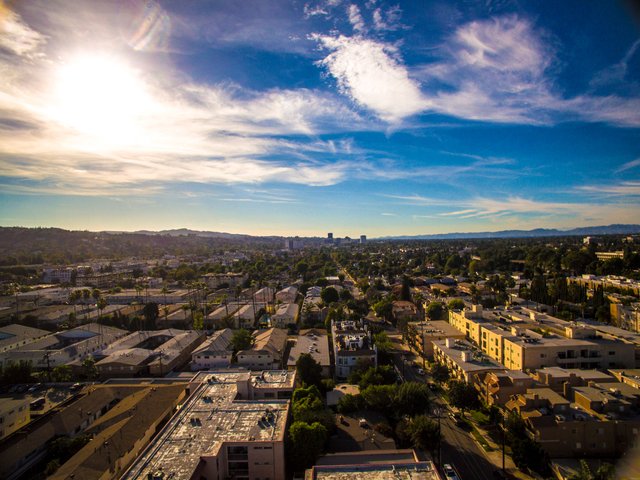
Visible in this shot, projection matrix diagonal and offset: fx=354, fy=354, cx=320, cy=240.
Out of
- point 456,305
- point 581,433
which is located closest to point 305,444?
point 581,433

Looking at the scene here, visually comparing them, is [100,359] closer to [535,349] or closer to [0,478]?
[0,478]

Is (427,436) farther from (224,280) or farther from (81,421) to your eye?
(224,280)

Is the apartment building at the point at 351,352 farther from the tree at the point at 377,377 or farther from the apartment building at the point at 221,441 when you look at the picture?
the apartment building at the point at 221,441

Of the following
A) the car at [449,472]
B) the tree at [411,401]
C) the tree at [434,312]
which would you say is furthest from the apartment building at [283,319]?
the car at [449,472]

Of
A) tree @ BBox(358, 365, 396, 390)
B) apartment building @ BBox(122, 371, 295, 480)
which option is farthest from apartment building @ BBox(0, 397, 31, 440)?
tree @ BBox(358, 365, 396, 390)

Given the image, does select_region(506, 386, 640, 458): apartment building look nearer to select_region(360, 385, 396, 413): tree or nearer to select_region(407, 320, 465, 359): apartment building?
select_region(360, 385, 396, 413): tree
